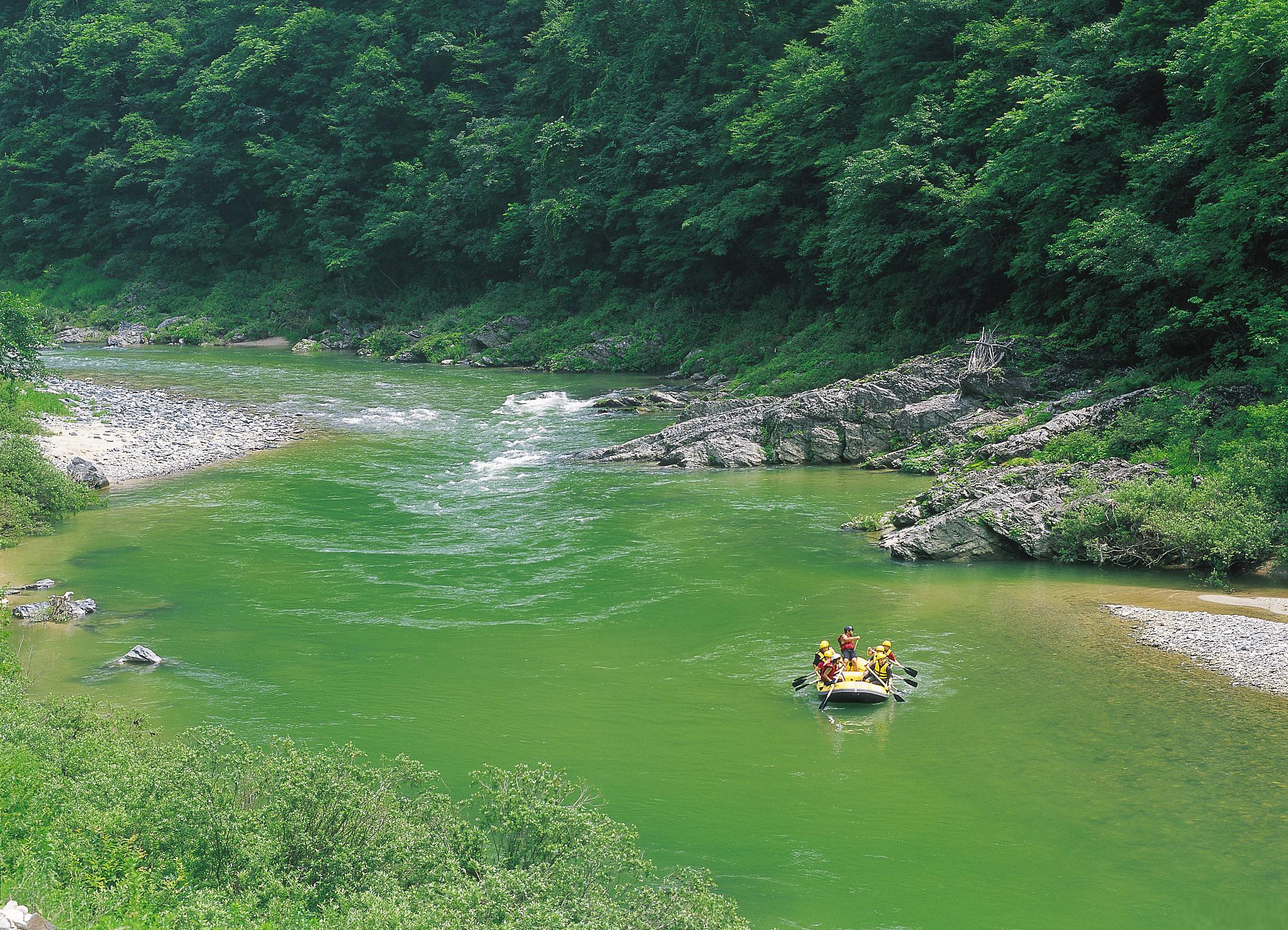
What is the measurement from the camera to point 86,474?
2689 centimetres

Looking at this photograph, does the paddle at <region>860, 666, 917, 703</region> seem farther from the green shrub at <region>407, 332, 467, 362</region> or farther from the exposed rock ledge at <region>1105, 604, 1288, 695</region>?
the green shrub at <region>407, 332, 467, 362</region>

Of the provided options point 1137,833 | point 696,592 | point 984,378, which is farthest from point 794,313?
point 1137,833

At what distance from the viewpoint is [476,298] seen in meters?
63.3

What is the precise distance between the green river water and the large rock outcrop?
2967mm

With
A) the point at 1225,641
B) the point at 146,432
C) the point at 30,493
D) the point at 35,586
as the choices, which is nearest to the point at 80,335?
the point at 146,432

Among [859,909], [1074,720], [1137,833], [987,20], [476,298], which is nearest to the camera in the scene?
[859,909]

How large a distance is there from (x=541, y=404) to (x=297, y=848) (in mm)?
32590

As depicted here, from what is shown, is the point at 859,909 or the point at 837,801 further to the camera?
the point at 837,801

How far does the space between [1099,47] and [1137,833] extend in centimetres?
2704

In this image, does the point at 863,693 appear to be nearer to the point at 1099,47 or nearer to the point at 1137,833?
the point at 1137,833

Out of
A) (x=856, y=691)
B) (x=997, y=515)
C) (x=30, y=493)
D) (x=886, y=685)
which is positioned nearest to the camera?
(x=856, y=691)

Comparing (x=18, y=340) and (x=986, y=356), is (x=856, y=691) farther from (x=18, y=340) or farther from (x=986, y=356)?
(x=18, y=340)

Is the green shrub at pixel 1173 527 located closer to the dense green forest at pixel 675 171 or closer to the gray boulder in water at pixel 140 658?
the dense green forest at pixel 675 171

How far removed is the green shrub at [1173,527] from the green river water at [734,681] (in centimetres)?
62
